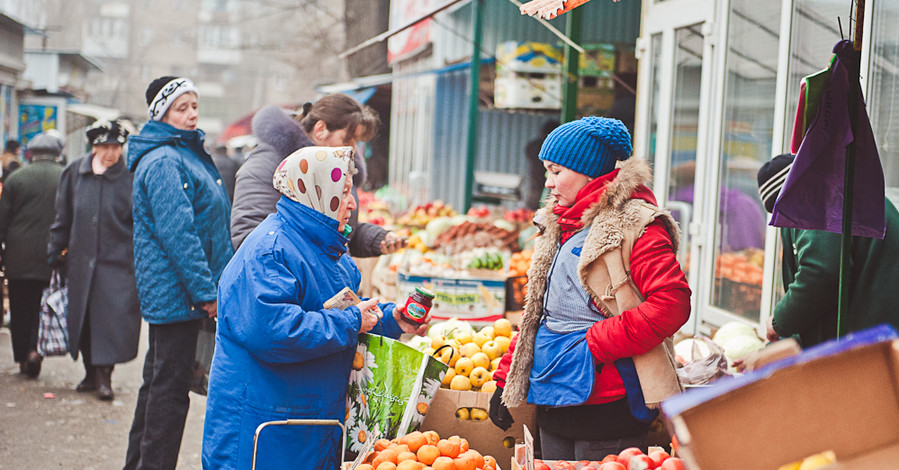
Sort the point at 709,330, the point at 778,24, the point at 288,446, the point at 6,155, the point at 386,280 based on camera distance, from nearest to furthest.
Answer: the point at 288,446, the point at 778,24, the point at 709,330, the point at 386,280, the point at 6,155

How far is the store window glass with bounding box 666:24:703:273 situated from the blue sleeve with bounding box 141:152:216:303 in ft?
12.7

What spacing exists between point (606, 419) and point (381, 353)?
34.0 inches

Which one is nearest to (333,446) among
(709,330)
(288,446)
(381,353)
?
(288,446)

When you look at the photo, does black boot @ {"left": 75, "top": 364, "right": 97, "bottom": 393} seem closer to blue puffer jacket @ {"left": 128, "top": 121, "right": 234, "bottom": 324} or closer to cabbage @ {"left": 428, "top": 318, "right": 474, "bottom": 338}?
blue puffer jacket @ {"left": 128, "top": 121, "right": 234, "bottom": 324}

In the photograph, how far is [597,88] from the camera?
10977mm

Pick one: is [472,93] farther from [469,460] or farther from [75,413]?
[469,460]

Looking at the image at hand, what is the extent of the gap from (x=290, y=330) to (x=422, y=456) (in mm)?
713

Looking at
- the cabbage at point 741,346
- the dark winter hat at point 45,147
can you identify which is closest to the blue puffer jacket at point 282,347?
the cabbage at point 741,346

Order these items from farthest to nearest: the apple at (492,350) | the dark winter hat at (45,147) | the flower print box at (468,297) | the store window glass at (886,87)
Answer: the dark winter hat at (45,147), the flower print box at (468,297), the apple at (492,350), the store window glass at (886,87)

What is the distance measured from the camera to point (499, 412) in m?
3.58

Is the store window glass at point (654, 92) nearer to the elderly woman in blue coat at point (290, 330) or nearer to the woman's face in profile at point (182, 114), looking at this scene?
the woman's face in profile at point (182, 114)

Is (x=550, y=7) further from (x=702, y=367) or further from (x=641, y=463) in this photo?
(x=702, y=367)

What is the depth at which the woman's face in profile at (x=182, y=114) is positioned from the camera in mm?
4684

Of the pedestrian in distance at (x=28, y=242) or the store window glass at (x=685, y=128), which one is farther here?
the pedestrian in distance at (x=28, y=242)
